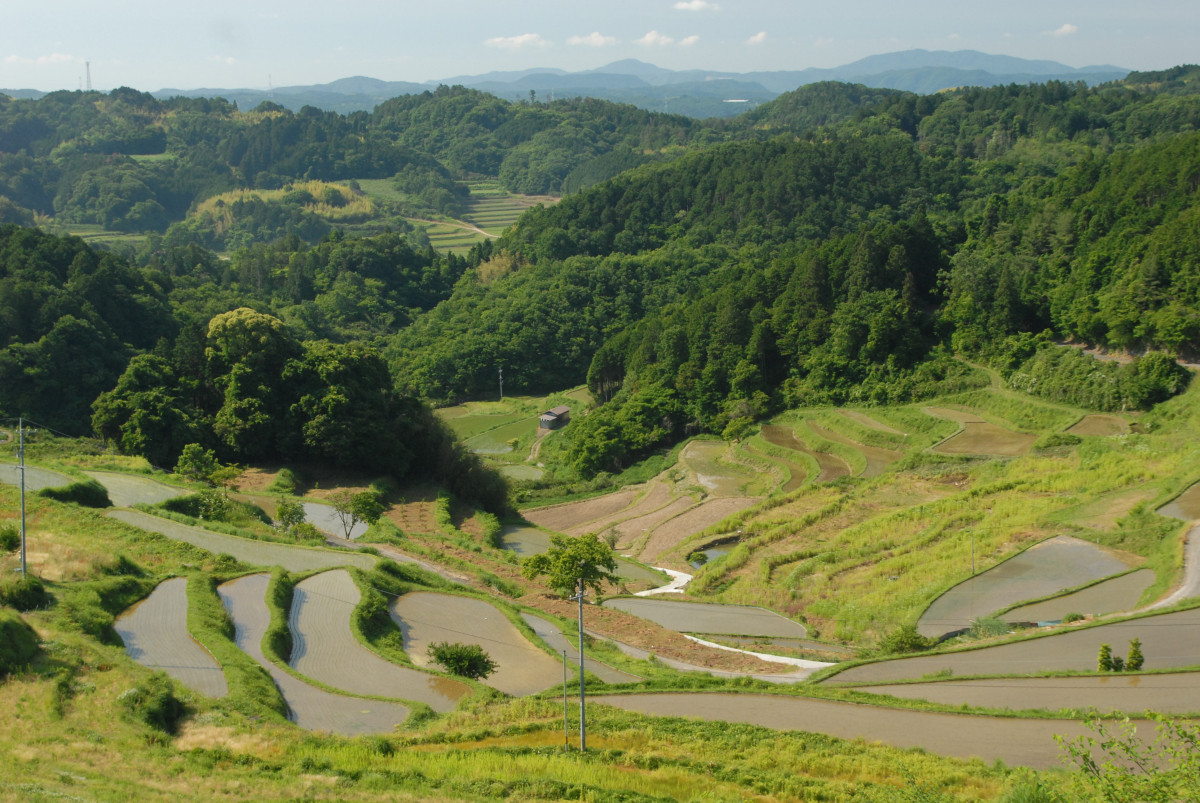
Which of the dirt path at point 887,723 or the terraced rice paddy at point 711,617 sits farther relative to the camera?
the terraced rice paddy at point 711,617

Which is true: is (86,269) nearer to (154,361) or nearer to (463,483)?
(154,361)

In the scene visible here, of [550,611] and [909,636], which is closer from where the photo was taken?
[909,636]

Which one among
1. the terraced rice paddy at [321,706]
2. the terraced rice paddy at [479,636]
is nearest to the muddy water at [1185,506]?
the terraced rice paddy at [479,636]

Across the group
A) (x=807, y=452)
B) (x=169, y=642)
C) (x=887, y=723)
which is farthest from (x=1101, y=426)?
(x=169, y=642)

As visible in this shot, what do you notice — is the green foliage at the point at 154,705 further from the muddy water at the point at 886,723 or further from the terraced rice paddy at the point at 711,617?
the terraced rice paddy at the point at 711,617

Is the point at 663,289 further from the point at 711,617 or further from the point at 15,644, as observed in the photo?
the point at 15,644

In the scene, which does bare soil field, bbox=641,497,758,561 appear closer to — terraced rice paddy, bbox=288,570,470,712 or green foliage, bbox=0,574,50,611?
terraced rice paddy, bbox=288,570,470,712

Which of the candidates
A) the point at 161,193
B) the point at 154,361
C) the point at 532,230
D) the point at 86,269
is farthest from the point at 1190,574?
the point at 161,193
